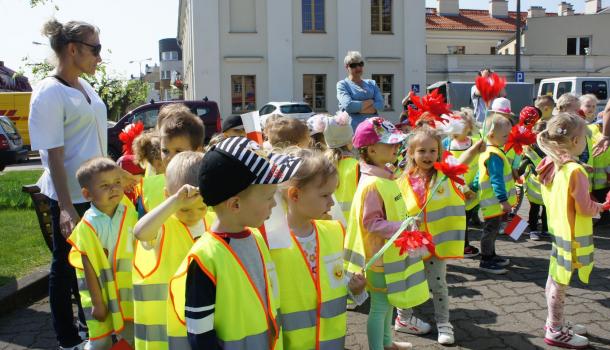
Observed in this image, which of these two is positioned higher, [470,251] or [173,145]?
[173,145]

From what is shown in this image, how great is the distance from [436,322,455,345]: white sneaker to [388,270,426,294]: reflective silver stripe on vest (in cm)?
65

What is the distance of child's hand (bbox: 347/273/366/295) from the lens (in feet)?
8.96

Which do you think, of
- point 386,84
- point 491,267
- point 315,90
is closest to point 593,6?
point 386,84

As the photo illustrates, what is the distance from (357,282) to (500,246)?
464 cm

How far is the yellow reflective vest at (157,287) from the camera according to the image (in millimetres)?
2611

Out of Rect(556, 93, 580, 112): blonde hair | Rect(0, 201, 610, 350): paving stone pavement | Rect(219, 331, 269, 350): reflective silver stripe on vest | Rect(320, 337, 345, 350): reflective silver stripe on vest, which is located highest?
Rect(556, 93, 580, 112): blonde hair

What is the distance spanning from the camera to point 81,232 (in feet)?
10.5

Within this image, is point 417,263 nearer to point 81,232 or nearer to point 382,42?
point 81,232

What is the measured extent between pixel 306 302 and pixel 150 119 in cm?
1464

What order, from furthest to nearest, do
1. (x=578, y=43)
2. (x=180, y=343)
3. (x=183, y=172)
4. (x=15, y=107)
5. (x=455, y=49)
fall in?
(x=455, y=49) < (x=578, y=43) < (x=15, y=107) < (x=183, y=172) < (x=180, y=343)

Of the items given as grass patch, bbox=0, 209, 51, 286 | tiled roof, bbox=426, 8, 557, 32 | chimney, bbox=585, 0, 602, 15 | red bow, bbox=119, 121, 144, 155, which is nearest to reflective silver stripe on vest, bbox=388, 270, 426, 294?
red bow, bbox=119, 121, 144, 155

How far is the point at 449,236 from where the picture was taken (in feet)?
14.3

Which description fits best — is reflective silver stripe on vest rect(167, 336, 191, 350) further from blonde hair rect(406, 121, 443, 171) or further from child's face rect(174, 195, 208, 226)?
blonde hair rect(406, 121, 443, 171)

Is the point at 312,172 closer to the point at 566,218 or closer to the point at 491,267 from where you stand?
the point at 566,218
